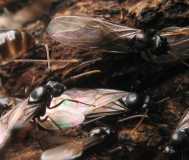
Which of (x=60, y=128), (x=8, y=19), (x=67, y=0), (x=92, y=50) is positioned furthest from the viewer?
(x=8, y=19)

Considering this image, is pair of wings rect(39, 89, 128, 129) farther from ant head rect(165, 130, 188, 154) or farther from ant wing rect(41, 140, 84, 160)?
ant head rect(165, 130, 188, 154)

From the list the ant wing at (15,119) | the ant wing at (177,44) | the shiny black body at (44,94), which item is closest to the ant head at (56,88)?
the shiny black body at (44,94)

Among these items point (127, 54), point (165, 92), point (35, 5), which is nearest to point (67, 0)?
point (35, 5)

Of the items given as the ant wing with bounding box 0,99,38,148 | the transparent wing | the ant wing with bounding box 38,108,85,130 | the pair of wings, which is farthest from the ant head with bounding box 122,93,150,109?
the ant wing with bounding box 0,99,38,148

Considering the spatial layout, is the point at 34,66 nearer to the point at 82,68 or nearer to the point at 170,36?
the point at 82,68

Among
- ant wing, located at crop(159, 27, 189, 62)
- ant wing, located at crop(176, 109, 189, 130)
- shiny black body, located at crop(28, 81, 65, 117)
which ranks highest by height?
ant wing, located at crop(159, 27, 189, 62)

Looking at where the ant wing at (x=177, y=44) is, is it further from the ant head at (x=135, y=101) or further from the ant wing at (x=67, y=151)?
the ant wing at (x=67, y=151)

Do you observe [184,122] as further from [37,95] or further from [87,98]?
[37,95]
